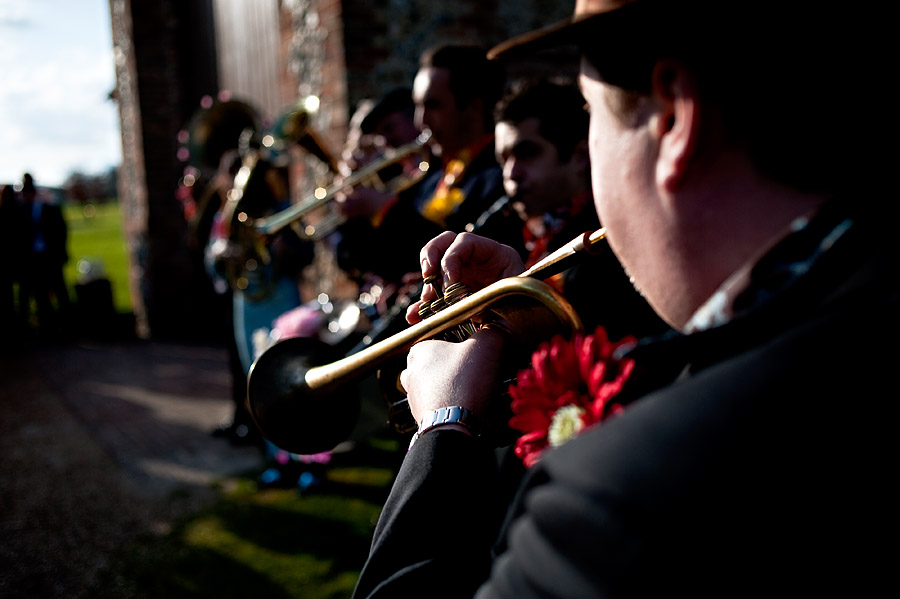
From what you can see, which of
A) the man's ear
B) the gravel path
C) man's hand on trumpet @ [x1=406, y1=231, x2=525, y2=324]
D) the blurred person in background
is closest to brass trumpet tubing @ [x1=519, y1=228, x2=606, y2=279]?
man's hand on trumpet @ [x1=406, y1=231, x2=525, y2=324]

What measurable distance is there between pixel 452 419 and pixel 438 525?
0.63 feet

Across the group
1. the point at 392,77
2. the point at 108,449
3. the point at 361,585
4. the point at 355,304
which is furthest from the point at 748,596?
the point at 108,449

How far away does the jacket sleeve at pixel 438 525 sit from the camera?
3.14ft

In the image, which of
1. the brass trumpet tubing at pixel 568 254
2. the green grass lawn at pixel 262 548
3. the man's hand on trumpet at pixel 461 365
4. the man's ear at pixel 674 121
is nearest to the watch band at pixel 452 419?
the man's hand on trumpet at pixel 461 365

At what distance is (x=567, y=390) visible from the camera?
1.00m

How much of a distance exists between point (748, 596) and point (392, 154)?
3.38 meters

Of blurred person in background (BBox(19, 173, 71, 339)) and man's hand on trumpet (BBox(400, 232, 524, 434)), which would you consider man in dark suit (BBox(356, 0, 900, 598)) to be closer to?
man's hand on trumpet (BBox(400, 232, 524, 434))

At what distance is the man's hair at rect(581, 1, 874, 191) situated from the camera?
0.74 m

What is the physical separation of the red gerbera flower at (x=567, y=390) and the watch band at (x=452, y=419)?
12 centimetres

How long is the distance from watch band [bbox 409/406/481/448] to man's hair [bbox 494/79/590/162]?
4.86 ft

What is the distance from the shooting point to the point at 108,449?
5.35 metres

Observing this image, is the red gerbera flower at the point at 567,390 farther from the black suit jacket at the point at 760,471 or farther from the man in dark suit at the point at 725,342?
the black suit jacket at the point at 760,471

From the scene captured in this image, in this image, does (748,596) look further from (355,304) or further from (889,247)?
(355,304)

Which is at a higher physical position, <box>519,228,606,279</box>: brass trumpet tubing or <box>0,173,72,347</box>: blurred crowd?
<box>519,228,606,279</box>: brass trumpet tubing
